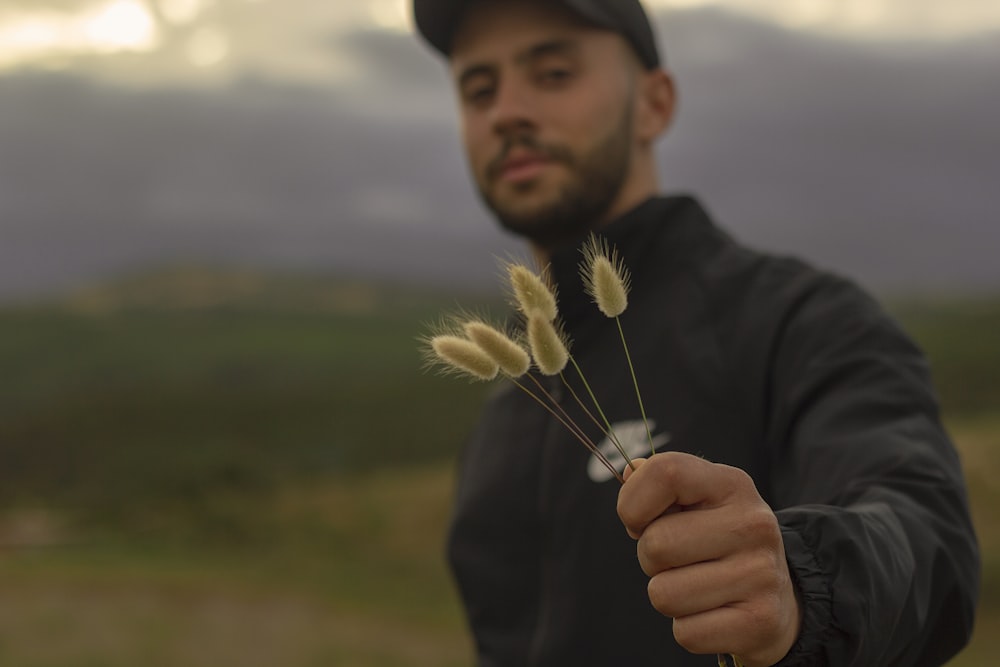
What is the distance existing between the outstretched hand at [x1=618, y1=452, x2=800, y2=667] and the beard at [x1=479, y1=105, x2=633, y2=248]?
7.56 ft

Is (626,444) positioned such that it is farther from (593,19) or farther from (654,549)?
(593,19)

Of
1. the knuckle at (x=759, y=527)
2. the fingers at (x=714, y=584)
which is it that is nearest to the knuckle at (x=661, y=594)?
the fingers at (x=714, y=584)

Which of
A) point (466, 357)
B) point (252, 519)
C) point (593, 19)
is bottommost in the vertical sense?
point (252, 519)

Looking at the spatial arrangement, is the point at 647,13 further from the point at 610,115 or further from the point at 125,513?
the point at 125,513

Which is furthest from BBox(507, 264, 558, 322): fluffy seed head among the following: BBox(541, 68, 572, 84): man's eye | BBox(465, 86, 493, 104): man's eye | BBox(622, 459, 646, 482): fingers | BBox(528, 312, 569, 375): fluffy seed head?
BBox(465, 86, 493, 104): man's eye

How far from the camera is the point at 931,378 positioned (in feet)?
8.17

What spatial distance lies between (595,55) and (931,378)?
1912 millimetres

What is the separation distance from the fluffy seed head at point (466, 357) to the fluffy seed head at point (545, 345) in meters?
0.08

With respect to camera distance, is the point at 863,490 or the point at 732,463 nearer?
the point at 863,490

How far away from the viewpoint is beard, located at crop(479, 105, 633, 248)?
3.59m

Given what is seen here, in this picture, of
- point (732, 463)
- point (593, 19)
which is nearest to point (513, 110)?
point (593, 19)

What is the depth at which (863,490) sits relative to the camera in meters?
2.00

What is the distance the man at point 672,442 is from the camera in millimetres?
1427

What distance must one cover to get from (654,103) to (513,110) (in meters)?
0.78
